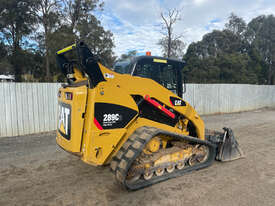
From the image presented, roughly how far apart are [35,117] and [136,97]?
227 inches

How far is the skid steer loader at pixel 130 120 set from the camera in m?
3.14

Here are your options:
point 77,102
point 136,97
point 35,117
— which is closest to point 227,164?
point 136,97

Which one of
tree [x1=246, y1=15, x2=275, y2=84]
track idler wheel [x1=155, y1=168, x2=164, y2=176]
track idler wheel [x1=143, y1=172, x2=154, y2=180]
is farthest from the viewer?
tree [x1=246, y1=15, x2=275, y2=84]

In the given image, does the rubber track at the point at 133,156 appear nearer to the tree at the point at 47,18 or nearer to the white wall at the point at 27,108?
the white wall at the point at 27,108

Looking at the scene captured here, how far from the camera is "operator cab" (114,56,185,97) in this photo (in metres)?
4.06

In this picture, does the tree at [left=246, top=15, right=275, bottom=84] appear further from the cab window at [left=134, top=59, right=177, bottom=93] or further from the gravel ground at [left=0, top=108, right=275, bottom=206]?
the cab window at [left=134, top=59, right=177, bottom=93]

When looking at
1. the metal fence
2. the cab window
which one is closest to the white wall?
the metal fence

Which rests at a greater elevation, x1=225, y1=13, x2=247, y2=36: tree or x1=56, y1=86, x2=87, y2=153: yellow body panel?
x1=225, y1=13, x2=247, y2=36: tree

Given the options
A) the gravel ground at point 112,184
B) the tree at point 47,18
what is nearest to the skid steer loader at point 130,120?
the gravel ground at point 112,184

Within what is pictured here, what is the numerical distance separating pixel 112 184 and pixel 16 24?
74.3 ft

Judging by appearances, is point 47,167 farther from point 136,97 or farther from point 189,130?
point 189,130

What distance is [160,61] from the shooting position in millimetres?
4285

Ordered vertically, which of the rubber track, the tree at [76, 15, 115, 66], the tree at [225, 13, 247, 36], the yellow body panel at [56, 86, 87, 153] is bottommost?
the rubber track

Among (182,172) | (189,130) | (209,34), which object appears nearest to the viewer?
(182,172)
